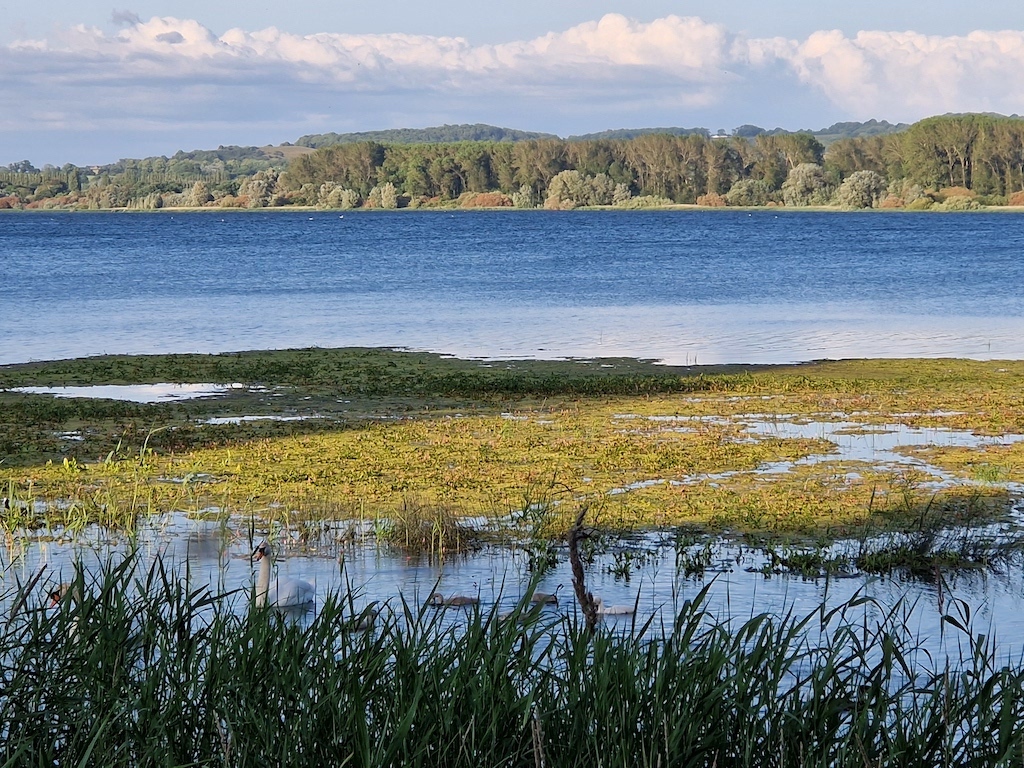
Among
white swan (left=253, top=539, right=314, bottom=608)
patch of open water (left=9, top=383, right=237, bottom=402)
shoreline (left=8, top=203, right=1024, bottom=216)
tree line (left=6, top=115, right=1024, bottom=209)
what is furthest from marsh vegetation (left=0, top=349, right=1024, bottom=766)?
tree line (left=6, top=115, right=1024, bottom=209)

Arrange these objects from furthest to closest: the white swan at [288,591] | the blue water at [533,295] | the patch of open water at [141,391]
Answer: the blue water at [533,295]
the patch of open water at [141,391]
the white swan at [288,591]

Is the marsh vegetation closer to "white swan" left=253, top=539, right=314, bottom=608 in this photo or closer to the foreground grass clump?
the foreground grass clump

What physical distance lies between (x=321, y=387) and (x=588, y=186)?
144 metres

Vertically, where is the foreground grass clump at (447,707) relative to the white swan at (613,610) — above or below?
above

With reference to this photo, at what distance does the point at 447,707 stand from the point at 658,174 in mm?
164013

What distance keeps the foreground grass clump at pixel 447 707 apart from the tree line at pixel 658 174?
480 feet

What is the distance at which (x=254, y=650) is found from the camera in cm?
524

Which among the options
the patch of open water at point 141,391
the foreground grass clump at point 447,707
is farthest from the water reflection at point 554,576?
the patch of open water at point 141,391

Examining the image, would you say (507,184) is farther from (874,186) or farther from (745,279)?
(745,279)

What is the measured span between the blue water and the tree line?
186 feet

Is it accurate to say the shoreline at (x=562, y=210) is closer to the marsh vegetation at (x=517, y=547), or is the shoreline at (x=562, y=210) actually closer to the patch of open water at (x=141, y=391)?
the marsh vegetation at (x=517, y=547)

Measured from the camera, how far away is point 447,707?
4.68m

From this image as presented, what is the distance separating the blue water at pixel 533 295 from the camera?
28125 millimetres

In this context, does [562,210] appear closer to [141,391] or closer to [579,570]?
[141,391]
